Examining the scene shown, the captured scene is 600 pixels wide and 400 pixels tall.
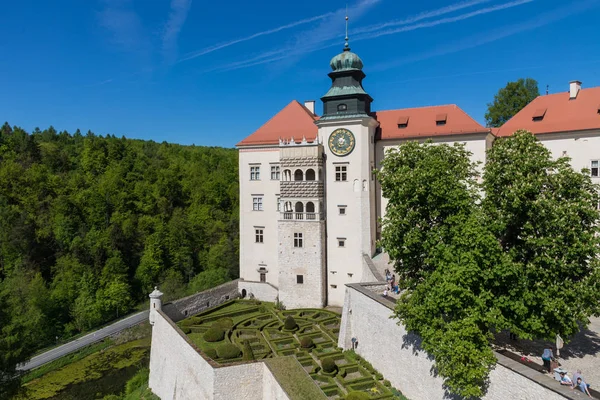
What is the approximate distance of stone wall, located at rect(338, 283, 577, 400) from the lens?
1259 centimetres

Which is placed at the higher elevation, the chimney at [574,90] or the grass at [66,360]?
the chimney at [574,90]

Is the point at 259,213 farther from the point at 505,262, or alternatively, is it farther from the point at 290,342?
the point at 505,262

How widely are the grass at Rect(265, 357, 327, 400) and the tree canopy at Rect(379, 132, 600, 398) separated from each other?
4861mm

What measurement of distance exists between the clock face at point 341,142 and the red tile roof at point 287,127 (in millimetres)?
2547

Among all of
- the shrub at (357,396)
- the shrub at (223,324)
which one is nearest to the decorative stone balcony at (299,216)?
the shrub at (223,324)

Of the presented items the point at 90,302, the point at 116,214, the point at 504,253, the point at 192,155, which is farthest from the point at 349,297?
the point at 192,155

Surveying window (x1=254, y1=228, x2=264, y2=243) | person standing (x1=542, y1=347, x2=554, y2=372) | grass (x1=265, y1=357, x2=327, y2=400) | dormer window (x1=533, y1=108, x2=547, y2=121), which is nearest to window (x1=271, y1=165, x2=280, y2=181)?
window (x1=254, y1=228, x2=264, y2=243)

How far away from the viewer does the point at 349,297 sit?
23.7 m

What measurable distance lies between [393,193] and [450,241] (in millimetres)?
3208

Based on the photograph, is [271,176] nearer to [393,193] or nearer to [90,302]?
[393,193]

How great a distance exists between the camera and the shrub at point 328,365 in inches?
792

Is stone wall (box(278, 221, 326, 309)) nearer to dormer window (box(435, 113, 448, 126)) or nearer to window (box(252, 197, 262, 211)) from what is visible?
window (box(252, 197, 262, 211))

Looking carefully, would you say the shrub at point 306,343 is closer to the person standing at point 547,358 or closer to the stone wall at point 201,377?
the stone wall at point 201,377

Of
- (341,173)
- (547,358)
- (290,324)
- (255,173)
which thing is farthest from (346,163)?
(547,358)
